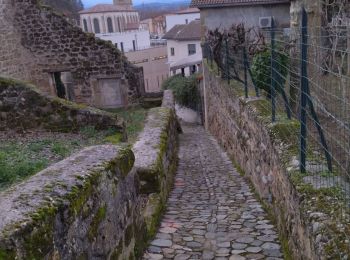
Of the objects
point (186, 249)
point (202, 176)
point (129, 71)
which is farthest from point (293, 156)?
point (129, 71)

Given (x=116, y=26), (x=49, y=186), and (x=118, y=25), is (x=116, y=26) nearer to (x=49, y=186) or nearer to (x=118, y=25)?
(x=118, y=25)

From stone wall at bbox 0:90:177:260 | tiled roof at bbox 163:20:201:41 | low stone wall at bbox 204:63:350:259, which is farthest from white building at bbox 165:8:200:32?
stone wall at bbox 0:90:177:260

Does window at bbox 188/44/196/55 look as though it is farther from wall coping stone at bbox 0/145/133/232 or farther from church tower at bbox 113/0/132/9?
wall coping stone at bbox 0/145/133/232

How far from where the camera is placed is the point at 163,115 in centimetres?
985

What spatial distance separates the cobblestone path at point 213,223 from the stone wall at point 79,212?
0.34 m

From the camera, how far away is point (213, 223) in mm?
5500

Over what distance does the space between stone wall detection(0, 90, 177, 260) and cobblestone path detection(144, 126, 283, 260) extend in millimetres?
→ 342

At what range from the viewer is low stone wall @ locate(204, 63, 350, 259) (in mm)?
3173

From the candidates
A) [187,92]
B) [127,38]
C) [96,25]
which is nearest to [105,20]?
[96,25]

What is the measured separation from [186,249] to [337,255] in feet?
7.02

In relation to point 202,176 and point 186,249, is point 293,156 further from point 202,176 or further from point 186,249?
point 202,176

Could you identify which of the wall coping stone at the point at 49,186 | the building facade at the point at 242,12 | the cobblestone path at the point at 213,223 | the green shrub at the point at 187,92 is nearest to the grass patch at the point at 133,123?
the cobblestone path at the point at 213,223

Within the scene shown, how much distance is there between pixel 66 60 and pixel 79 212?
13511 mm

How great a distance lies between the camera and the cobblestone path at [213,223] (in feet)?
15.1
